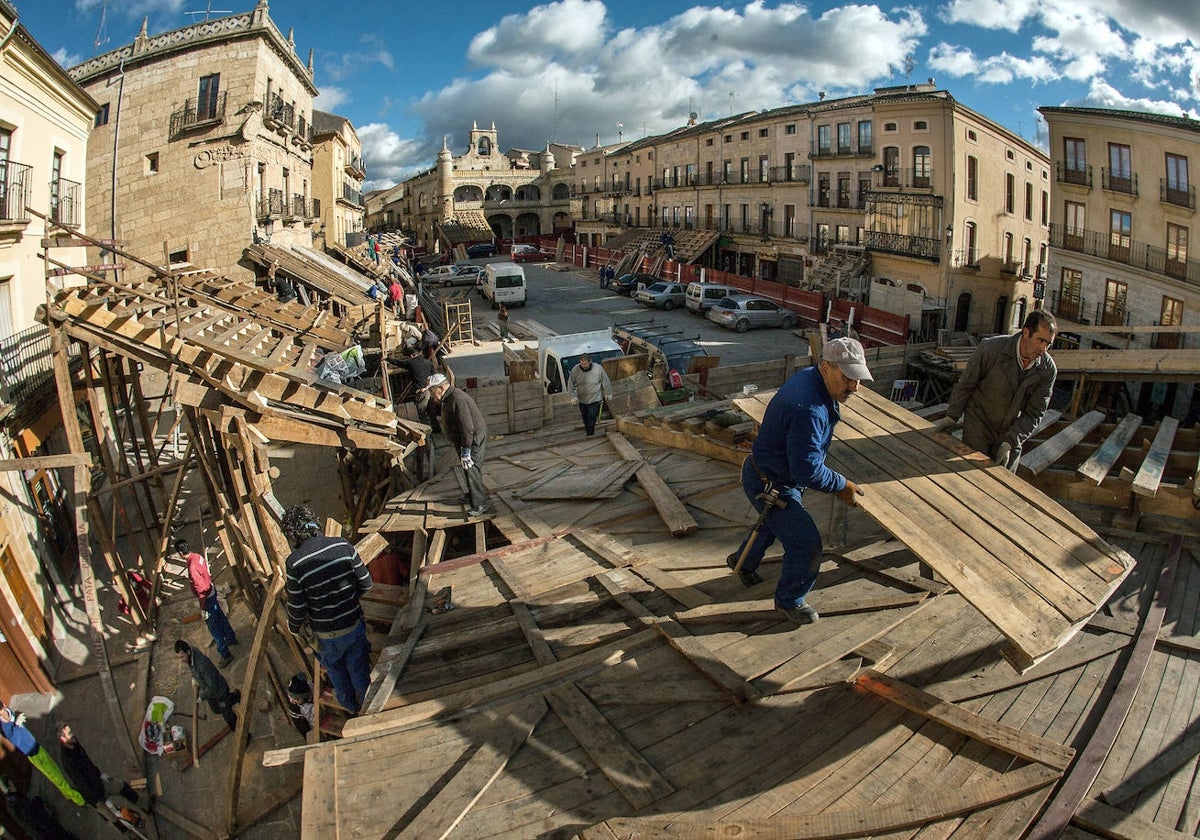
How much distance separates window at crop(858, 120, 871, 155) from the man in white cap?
34.1 m

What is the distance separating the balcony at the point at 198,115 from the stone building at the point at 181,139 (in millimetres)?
33

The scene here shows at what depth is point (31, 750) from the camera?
21.0 ft

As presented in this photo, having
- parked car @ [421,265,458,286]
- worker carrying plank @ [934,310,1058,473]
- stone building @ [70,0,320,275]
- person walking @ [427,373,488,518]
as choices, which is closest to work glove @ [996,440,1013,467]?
worker carrying plank @ [934,310,1058,473]

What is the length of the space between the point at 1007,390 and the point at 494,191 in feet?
231

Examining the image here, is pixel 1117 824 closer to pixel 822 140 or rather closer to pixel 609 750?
pixel 609 750

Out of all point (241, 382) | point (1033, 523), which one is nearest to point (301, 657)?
point (241, 382)

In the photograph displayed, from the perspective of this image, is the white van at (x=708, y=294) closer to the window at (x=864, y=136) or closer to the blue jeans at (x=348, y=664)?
the window at (x=864, y=136)

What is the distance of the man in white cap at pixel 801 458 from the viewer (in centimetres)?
408

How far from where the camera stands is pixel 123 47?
2234cm

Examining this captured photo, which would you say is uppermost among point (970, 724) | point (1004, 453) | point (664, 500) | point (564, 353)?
point (564, 353)

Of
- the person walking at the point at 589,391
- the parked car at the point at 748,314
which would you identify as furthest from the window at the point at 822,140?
the person walking at the point at 589,391

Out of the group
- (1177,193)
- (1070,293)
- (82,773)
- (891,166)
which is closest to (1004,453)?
(82,773)

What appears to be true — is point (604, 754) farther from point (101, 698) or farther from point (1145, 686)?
point (101, 698)

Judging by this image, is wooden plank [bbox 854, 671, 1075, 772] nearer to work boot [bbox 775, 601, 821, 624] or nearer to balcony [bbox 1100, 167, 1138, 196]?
work boot [bbox 775, 601, 821, 624]
